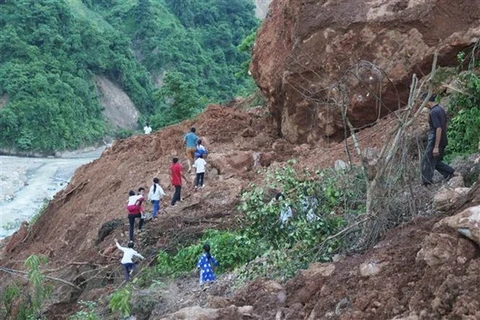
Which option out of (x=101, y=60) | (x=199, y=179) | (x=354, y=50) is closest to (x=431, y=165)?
(x=354, y=50)

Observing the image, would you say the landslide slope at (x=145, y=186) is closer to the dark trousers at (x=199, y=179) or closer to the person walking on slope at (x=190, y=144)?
the dark trousers at (x=199, y=179)

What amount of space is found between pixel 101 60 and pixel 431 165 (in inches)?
1804

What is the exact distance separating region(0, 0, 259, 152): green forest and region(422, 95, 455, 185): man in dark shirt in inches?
650

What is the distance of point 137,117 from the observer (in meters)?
51.9

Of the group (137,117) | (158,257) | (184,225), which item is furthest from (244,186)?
(137,117)

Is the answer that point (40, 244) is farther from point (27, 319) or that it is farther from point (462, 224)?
point (462, 224)

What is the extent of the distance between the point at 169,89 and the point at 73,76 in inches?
1028

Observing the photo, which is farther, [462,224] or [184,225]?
[184,225]

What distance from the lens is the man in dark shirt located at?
7277 mm

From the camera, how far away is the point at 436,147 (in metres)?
7.24

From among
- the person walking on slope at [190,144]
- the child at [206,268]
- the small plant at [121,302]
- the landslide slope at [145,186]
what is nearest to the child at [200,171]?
the landslide slope at [145,186]

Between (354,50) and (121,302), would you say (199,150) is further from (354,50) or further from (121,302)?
(121,302)

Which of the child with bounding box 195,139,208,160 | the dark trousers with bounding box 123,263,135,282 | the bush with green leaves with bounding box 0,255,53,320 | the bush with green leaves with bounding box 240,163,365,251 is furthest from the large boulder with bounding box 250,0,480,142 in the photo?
the bush with green leaves with bounding box 0,255,53,320

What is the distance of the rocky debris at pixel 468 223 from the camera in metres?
4.80
